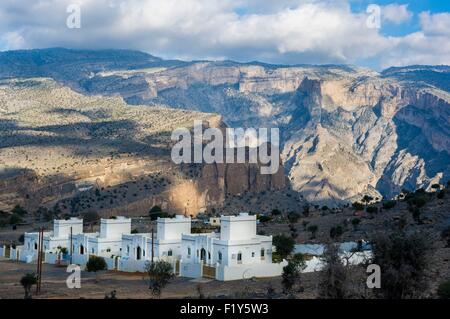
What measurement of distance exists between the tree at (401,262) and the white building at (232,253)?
1745cm

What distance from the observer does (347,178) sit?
181 meters

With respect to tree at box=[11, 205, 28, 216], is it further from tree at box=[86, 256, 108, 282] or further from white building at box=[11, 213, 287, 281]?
tree at box=[86, 256, 108, 282]

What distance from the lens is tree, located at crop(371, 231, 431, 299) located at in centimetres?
2188

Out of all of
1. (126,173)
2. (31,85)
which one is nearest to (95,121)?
(126,173)

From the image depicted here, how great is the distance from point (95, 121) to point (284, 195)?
→ 37.9 m

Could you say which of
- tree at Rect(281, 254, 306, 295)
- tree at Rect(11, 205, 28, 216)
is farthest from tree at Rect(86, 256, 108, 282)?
tree at Rect(11, 205, 28, 216)

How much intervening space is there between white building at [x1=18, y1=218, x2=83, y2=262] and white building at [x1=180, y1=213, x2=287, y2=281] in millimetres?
14887

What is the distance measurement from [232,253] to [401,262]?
20698mm

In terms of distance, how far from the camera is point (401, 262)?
2244 cm

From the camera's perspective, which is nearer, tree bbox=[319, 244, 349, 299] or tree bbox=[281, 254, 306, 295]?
tree bbox=[319, 244, 349, 299]

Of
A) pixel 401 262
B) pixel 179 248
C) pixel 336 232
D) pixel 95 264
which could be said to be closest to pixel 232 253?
pixel 179 248

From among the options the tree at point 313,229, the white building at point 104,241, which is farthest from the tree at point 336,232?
the white building at point 104,241

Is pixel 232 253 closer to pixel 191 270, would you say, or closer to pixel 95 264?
pixel 191 270
